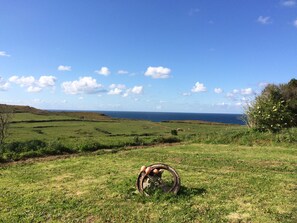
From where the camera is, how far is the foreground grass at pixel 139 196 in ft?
27.3

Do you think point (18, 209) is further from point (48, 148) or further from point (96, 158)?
point (48, 148)

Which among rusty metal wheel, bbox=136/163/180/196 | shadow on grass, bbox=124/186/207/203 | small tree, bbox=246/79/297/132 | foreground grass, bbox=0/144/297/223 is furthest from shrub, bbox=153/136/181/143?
rusty metal wheel, bbox=136/163/180/196

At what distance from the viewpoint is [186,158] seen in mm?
17703

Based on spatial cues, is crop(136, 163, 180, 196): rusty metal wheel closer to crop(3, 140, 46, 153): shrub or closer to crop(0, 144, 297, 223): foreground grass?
crop(0, 144, 297, 223): foreground grass

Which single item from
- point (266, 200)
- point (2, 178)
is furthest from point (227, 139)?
point (2, 178)

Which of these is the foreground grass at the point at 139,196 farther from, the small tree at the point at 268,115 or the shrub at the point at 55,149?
the small tree at the point at 268,115

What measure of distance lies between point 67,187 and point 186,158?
8.16 meters

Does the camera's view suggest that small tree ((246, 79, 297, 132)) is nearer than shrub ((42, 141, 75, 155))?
No

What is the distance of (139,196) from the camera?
9672 mm

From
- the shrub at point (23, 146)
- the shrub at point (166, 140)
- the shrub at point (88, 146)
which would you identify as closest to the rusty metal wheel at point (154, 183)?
the shrub at point (88, 146)

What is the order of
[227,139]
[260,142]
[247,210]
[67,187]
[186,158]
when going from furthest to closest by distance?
[227,139] < [260,142] < [186,158] < [67,187] < [247,210]

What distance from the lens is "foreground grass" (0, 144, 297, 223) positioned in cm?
833

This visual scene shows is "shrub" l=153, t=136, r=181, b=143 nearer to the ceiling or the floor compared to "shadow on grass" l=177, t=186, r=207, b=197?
nearer to the ceiling

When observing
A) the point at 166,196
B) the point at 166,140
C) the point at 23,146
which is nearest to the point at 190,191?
the point at 166,196
